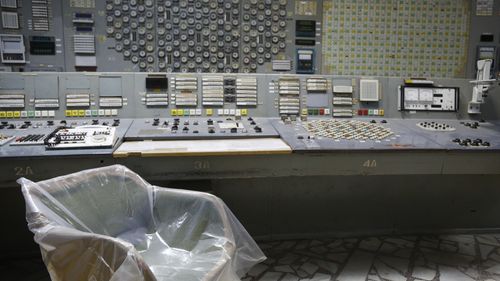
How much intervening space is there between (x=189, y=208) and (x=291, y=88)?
1.31 m

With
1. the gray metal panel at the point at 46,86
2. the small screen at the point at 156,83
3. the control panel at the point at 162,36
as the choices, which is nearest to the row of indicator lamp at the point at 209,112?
the small screen at the point at 156,83

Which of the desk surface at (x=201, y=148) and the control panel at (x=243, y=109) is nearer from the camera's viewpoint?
the desk surface at (x=201, y=148)

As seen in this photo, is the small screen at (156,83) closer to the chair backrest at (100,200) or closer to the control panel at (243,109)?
the control panel at (243,109)

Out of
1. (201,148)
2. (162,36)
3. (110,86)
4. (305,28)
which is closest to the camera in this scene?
(201,148)

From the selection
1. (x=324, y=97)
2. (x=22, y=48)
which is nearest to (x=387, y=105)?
(x=324, y=97)

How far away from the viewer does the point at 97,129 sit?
1.87 meters

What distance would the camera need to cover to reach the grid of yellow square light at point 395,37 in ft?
10.8

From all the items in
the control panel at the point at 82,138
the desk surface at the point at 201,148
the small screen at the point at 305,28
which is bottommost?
the desk surface at the point at 201,148

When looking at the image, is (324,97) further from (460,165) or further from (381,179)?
(460,165)

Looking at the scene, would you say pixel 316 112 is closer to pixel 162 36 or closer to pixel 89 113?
pixel 89 113

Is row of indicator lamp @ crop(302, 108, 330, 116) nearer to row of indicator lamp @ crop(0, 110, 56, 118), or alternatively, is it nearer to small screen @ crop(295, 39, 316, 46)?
small screen @ crop(295, 39, 316, 46)

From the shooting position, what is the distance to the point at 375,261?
2129mm

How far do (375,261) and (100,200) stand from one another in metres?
1.59

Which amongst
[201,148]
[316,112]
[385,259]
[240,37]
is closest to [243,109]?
[316,112]
